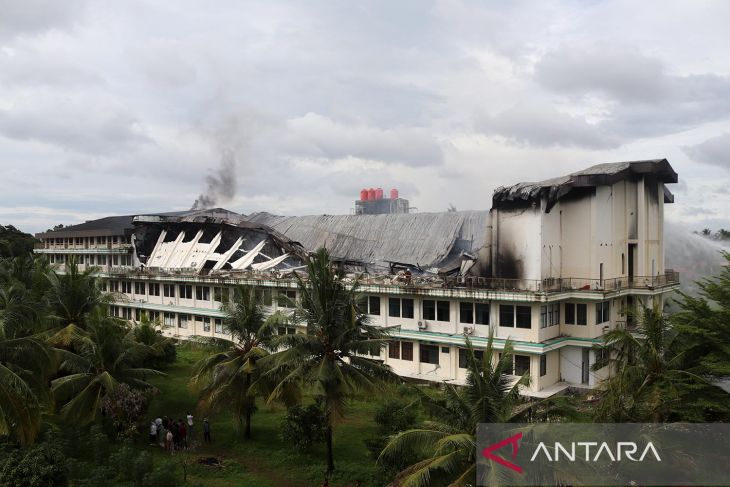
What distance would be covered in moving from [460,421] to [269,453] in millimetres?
12395

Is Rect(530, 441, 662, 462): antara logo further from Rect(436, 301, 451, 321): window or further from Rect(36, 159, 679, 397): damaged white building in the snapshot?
Rect(436, 301, 451, 321): window

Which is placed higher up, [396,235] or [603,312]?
[396,235]

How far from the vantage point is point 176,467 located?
2022cm

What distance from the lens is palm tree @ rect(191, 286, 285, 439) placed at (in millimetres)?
22219

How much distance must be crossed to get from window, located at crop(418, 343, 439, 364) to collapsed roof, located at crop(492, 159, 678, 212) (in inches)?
362

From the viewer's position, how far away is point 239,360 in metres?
22.5

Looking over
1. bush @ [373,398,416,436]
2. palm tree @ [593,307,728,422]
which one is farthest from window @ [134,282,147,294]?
palm tree @ [593,307,728,422]

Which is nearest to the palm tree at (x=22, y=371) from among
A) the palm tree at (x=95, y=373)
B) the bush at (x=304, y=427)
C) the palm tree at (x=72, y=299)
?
the palm tree at (x=95, y=373)

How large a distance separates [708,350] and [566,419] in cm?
688

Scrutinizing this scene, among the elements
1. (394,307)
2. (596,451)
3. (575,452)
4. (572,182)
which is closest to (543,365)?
(394,307)

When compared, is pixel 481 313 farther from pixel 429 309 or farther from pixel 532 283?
pixel 532 283

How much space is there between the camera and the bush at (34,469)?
16.2 metres

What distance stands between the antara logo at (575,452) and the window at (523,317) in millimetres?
16046

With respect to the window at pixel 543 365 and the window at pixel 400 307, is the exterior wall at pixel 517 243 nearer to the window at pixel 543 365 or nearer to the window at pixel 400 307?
the window at pixel 543 365
